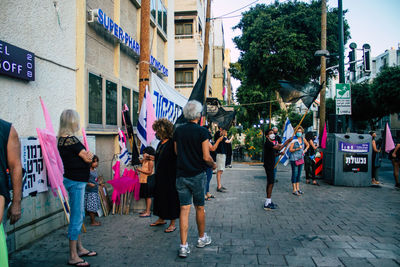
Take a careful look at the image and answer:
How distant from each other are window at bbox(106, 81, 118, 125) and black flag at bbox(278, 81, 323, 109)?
4.14 metres

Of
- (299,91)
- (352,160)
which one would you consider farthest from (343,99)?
(299,91)

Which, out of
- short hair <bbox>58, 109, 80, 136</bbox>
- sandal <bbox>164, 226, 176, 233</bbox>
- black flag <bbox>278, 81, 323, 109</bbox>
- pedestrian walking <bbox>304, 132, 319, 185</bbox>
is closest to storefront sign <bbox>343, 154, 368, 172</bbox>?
pedestrian walking <bbox>304, 132, 319, 185</bbox>

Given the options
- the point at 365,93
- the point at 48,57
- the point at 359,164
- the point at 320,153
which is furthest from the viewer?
the point at 365,93

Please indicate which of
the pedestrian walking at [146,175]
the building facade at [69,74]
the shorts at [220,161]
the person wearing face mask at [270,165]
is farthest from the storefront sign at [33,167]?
the shorts at [220,161]

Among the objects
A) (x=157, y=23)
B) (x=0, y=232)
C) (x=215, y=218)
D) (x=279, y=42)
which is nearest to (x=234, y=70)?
(x=279, y=42)

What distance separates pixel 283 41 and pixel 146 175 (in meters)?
21.8

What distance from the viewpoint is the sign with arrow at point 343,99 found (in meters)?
10.9

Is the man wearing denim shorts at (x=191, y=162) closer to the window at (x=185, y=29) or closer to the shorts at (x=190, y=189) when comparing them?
the shorts at (x=190, y=189)

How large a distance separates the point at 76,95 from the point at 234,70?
112 ft

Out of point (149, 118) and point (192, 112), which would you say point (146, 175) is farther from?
point (192, 112)

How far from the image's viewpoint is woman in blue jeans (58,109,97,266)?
364 centimetres

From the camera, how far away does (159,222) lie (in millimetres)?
5301

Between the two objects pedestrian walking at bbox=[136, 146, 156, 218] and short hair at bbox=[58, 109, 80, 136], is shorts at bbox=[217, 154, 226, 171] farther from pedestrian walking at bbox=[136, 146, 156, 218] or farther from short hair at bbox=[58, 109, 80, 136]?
short hair at bbox=[58, 109, 80, 136]

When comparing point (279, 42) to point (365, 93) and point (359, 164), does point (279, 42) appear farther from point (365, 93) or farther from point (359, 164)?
point (359, 164)
